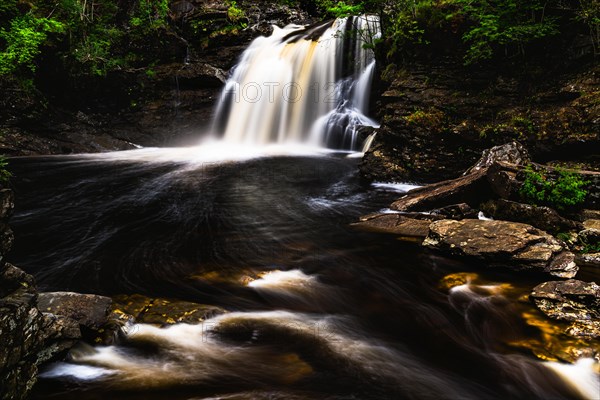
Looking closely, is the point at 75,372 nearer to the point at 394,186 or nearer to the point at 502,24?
the point at 394,186

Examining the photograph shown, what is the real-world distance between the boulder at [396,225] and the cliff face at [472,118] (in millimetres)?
2825

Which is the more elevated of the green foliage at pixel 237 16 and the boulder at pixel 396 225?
the green foliage at pixel 237 16

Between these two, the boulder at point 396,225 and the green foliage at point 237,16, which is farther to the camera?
the green foliage at point 237,16

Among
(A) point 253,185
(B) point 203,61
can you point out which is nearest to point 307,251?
(A) point 253,185

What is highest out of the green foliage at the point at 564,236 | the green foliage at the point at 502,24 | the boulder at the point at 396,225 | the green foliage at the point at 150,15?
the green foliage at the point at 150,15

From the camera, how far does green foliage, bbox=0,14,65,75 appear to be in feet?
40.9

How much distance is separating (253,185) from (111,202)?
363 centimetres

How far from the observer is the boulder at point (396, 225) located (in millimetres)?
6430

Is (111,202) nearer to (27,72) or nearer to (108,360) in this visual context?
(108,360)

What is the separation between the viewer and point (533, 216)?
5949 millimetres

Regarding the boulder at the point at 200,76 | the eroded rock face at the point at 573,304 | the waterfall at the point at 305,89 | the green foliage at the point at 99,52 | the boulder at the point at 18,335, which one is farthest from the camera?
the boulder at the point at 200,76

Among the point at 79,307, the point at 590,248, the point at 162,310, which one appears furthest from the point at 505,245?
the point at 79,307

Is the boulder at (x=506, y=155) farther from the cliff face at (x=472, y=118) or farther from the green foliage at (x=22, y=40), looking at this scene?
the green foliage at (x=22, y=40)

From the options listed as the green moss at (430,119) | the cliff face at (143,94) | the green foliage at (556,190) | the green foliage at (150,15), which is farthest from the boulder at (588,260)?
the green foliage at (150,15)
